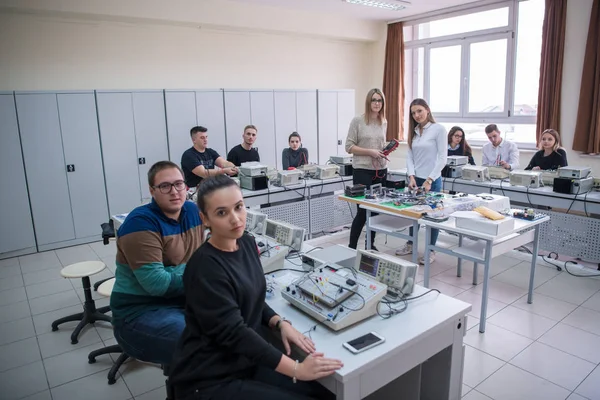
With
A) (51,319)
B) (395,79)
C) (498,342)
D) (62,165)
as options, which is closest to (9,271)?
(62,165)

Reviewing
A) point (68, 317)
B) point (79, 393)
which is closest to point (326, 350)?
point (79, 393)

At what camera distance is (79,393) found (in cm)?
237

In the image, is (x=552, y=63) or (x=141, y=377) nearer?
(x=141, y=377)

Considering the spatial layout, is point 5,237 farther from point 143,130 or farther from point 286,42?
point 286,42

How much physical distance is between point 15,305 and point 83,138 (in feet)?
7.36

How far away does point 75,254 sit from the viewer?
15.8 ft

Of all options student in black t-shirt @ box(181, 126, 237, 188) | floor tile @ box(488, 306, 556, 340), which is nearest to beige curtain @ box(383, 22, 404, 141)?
student in black t-shirt @ box(181, 126, 237, 188)

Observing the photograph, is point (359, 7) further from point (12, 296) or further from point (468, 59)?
point (12, 296)

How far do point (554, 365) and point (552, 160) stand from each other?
2.93 meters

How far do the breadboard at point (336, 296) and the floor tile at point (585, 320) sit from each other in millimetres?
2086

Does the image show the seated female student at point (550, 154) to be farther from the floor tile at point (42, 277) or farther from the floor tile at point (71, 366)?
the floor tile at point (42, 277)

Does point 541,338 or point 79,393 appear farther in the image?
point 541,338

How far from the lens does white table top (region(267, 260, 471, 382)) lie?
1.45m

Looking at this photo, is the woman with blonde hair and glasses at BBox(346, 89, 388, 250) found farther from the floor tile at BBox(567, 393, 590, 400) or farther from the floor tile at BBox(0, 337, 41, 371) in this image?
the floor tile at BBox(0, 337, 41, 371)
